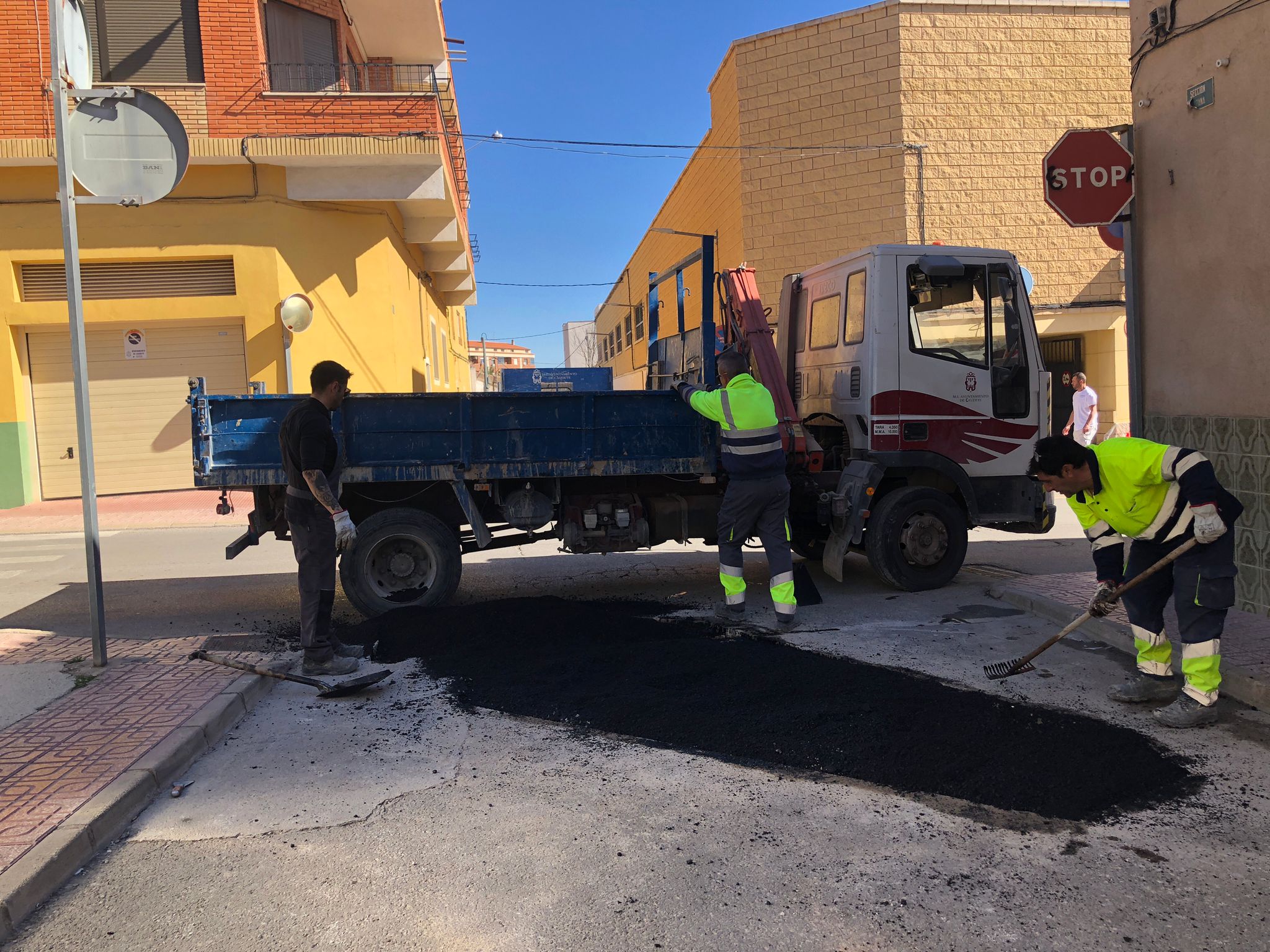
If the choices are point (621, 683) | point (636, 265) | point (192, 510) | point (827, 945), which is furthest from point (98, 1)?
point (636, 265)

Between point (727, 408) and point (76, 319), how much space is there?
4.06 m

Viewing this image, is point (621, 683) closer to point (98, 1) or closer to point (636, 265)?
point (98, 1)

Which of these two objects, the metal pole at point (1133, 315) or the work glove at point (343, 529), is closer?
the work glove at point (343, 529)

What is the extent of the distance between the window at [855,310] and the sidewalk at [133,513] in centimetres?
929

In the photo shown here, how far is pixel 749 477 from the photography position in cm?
644

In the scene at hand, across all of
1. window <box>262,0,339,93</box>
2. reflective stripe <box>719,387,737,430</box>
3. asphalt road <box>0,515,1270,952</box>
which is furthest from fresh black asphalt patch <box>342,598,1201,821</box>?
window <box>262,0,339,93</box>

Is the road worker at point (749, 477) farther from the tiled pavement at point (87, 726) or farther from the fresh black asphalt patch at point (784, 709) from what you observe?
the tiled pavement at point (87, 726)

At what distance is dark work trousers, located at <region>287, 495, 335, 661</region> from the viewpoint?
536 centimetres

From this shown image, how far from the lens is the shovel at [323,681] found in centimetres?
503

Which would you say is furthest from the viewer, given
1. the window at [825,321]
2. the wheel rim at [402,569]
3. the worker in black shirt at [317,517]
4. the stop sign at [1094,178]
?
the window at [825,321]

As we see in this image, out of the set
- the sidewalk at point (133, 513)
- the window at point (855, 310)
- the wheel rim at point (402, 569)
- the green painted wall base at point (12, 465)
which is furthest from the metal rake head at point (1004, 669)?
the green painted wall base at point (12, 465)

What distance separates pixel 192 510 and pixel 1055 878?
13734mm

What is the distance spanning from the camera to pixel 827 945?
8.73ft

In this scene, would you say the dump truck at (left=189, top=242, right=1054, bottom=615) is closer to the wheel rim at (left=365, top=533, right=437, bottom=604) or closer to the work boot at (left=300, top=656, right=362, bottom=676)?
the wheel rim at (left=365, top=533, right=437, bottom=604)
